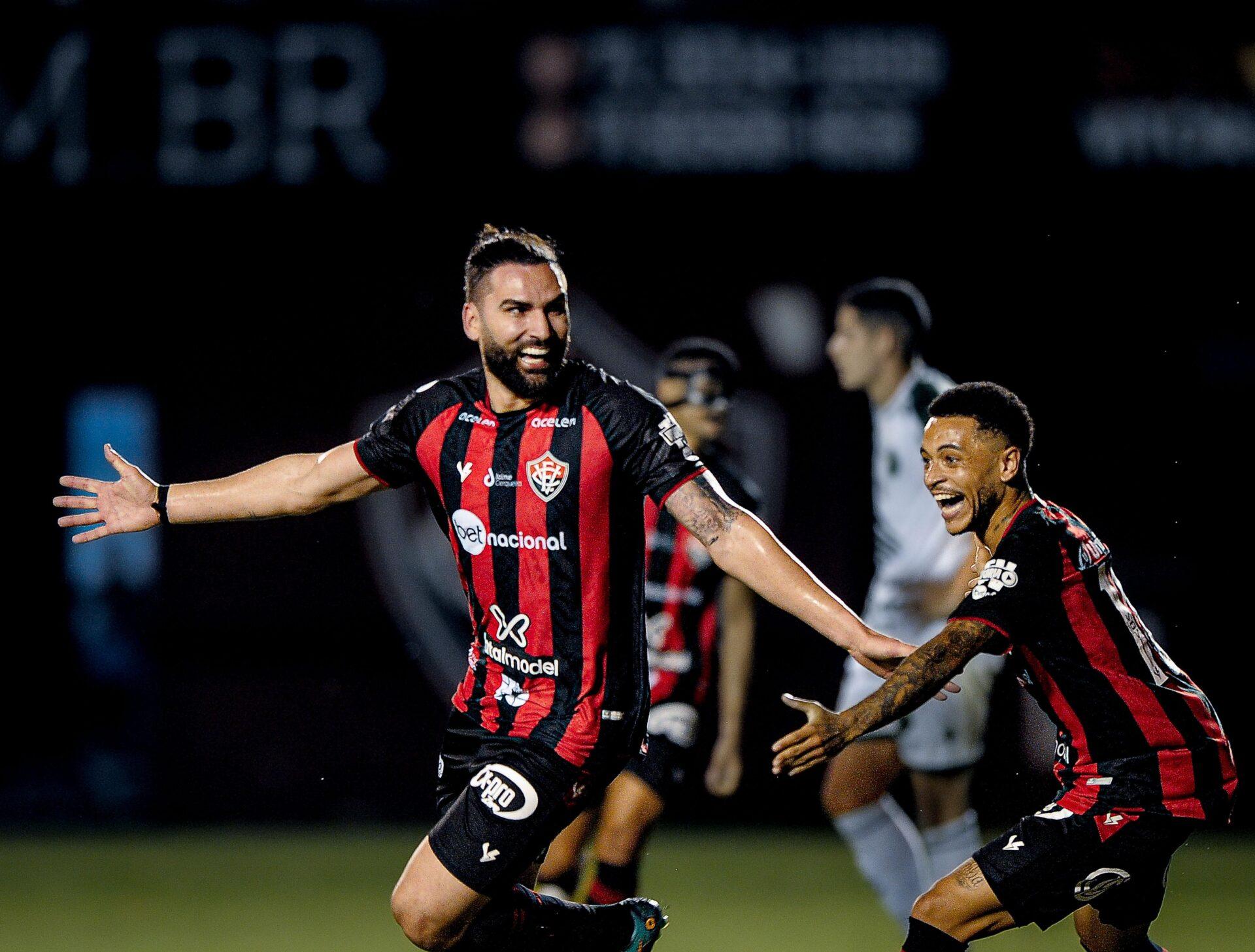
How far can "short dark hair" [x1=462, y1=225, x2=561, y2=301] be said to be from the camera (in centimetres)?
436

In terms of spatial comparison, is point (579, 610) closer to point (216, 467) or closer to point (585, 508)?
point (585, 508)

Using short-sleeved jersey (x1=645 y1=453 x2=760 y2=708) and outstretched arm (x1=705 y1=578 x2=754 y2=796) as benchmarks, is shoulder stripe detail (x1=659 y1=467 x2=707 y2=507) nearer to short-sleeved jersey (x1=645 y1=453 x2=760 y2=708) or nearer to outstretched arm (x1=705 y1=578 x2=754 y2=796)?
short-sleeved jersey (x1=645 y1=453 x2=760 y2=708)

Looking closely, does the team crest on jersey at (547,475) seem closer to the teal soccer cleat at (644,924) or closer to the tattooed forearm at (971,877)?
the teal soccer cleat at (644,924)

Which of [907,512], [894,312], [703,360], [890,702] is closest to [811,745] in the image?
[890,702]

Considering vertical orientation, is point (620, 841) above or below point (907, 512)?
below

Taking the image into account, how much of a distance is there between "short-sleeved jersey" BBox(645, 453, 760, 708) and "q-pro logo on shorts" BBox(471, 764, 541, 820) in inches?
66.2

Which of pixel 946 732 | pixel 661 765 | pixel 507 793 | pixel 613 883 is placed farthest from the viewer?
pixel 946 732

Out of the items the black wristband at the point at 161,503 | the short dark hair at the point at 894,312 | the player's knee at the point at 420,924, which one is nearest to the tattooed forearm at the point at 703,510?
the player's knee at the point at 420,924

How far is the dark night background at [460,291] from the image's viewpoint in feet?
25.9

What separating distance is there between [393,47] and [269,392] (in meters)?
1.95

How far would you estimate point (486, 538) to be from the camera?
14.3ft

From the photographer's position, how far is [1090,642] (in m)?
4.05

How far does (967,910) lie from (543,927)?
1.12 m

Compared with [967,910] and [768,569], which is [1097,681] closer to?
[967,910]
